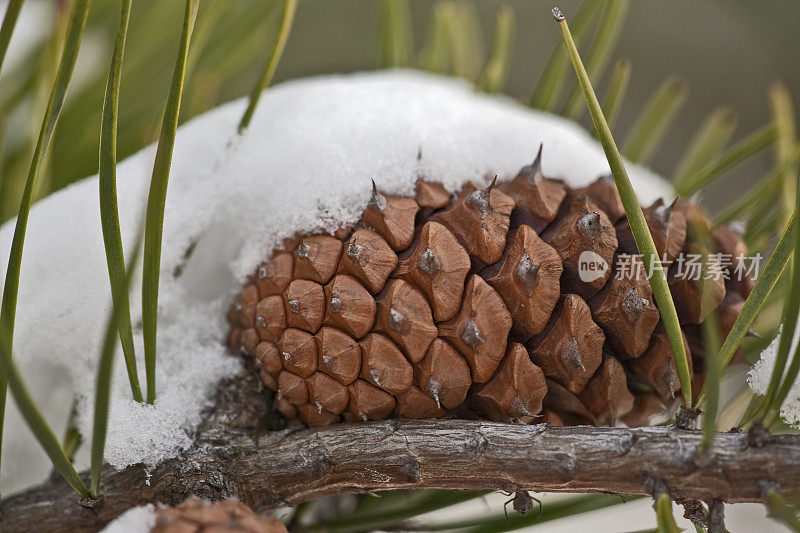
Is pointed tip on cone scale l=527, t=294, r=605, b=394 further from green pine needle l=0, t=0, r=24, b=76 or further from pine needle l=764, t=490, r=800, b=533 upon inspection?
green pine needle l=0, t=0, r=24, b=76

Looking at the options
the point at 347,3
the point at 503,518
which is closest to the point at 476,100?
the point at 503,518

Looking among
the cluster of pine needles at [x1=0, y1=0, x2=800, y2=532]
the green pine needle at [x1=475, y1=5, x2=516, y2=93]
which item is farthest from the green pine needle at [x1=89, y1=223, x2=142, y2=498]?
the green pine needle at [x1=475, y1=5, x2=516, y2=93]

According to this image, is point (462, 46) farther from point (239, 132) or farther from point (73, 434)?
point (73, 434)

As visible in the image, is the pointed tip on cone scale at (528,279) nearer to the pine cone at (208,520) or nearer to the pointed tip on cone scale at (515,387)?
the pointed tip on cone scale at (515,387)

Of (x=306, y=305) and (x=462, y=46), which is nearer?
(x=306, y=305)

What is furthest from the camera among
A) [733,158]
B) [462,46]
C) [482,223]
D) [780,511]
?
[462,46]

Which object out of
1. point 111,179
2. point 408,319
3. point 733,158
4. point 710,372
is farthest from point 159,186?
point 733,158

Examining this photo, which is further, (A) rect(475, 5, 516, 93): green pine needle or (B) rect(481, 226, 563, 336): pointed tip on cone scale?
(A) rect(475, 5, 516, 93): green pine needle

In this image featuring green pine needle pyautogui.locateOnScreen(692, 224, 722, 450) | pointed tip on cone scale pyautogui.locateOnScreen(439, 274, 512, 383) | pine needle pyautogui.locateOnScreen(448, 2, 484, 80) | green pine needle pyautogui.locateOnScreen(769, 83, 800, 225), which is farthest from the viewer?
pine needle pyautogui.locateOnScreen(448, 2, 484, 80)
